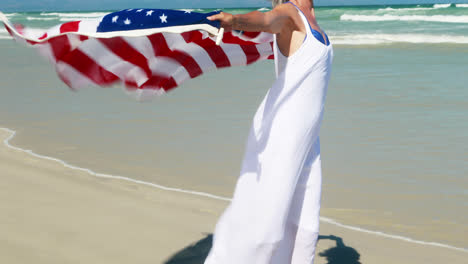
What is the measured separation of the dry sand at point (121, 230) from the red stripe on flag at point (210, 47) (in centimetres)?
122

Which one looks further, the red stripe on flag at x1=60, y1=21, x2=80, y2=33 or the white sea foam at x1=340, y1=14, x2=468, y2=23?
the white sea foam at x1=340, y1=14, x2=468, y2=23

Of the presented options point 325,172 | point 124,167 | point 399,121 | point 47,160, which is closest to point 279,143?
point 325,172

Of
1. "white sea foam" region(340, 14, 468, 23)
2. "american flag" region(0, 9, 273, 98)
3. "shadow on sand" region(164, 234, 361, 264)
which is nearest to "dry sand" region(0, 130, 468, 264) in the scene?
"shadow on sand" region(164, 234, 361, 264)

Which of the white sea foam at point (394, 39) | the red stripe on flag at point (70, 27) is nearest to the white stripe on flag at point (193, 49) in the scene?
the red stripe on flag at point (70, 27)

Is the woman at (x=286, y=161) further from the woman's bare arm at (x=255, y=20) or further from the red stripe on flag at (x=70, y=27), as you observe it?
the red stripe on flag at (x=70, y=27)

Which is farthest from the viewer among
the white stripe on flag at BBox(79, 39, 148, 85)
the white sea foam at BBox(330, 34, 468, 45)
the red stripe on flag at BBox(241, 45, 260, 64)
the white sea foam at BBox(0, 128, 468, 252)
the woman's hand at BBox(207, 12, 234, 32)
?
the white sea foam at BBox(330, 34, 468, 45)

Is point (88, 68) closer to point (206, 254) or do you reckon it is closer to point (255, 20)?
point (255, 20)

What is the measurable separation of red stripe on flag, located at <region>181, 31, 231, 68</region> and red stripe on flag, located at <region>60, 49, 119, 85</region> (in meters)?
0.41

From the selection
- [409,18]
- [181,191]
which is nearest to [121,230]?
[181,191]

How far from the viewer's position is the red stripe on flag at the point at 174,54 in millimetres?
2693

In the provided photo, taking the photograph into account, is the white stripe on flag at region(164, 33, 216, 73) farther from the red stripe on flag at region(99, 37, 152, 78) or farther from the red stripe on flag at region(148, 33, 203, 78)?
the red stripe on flag at region(99, 37, 152, 78)

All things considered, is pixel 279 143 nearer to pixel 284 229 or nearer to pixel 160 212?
pixel 284 229

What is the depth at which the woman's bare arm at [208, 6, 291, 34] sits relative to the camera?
82.6 inches

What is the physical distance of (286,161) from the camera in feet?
8.20
